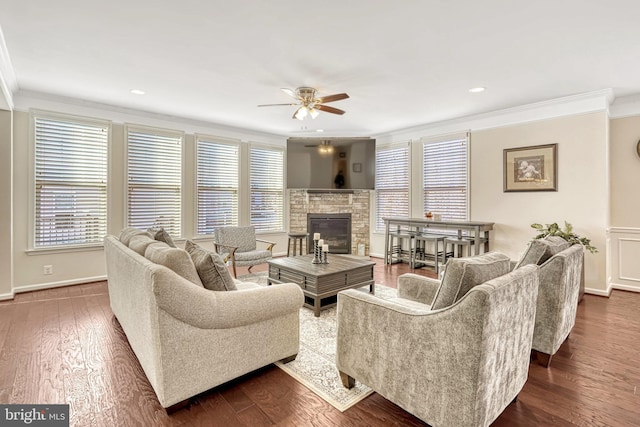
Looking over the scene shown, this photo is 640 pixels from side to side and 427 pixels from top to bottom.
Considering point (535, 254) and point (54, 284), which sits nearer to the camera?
point (535, 254)

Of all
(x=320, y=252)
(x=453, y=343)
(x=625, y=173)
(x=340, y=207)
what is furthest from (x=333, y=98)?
(x=625, y=173)

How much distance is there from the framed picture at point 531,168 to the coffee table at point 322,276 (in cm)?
283

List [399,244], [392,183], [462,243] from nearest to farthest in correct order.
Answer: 1. [462,243]
2. [399,244]
3. [392,183]

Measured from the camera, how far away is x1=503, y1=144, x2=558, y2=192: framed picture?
4.57m

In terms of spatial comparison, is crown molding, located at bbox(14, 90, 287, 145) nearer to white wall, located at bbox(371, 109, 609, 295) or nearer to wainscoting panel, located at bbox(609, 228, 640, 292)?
white wall, located at bbox(371, 109, 609, 295)

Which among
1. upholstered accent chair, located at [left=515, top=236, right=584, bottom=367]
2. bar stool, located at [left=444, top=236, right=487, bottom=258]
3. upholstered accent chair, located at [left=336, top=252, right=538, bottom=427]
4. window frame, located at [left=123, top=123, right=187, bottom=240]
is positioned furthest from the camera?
bar stool, located at [left=444, top=236, right=487, bottom=258]

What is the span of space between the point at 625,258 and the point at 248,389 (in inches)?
211

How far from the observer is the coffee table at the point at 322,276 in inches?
135

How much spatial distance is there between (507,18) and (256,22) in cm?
198

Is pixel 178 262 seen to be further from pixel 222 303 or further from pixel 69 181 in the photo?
pixel 69 181

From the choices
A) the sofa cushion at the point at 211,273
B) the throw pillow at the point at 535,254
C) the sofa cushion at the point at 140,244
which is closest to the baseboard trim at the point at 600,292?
the throw pillow at the point at 535,254

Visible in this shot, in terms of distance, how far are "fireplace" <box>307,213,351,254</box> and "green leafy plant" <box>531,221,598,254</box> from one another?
135 inches

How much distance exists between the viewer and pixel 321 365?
94.7 inches

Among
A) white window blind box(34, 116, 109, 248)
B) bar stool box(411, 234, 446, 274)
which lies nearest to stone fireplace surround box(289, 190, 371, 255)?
bar stool box(411, 234, 446, 274)
